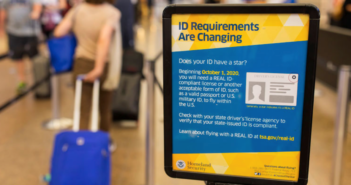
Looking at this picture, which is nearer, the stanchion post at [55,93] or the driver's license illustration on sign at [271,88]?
the driver's license illustration on sign at [271,88]

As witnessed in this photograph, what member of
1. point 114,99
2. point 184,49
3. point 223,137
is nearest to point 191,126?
point 223,137

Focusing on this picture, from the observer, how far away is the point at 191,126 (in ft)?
4.83

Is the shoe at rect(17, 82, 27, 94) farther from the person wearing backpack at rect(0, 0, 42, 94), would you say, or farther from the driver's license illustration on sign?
the driver's license illustration on sign

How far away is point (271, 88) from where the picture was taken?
1369 millimetres

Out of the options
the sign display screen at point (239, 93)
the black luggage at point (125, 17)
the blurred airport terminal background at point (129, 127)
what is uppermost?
the black luggage at point (125, 17)

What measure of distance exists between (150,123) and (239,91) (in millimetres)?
1242

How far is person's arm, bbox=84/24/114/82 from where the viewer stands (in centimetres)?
362

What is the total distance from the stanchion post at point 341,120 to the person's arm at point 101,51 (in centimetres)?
199

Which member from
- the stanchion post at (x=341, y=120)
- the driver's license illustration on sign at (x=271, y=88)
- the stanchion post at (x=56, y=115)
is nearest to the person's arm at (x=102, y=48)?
the stanchion post at (x=56, y=115)

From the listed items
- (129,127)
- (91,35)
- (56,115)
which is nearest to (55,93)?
(56,115)

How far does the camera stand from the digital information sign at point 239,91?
4.38 ft

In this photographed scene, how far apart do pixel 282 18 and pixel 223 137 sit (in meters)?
0.46

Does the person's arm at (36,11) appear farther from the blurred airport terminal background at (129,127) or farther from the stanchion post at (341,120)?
the stanchion post at (341,120)

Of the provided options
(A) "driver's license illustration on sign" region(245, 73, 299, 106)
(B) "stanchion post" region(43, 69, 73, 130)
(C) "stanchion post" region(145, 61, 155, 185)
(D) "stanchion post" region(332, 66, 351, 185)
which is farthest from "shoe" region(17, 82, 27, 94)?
(A) "driver's license illustration on sign" region(245, 73, 299, 106)
